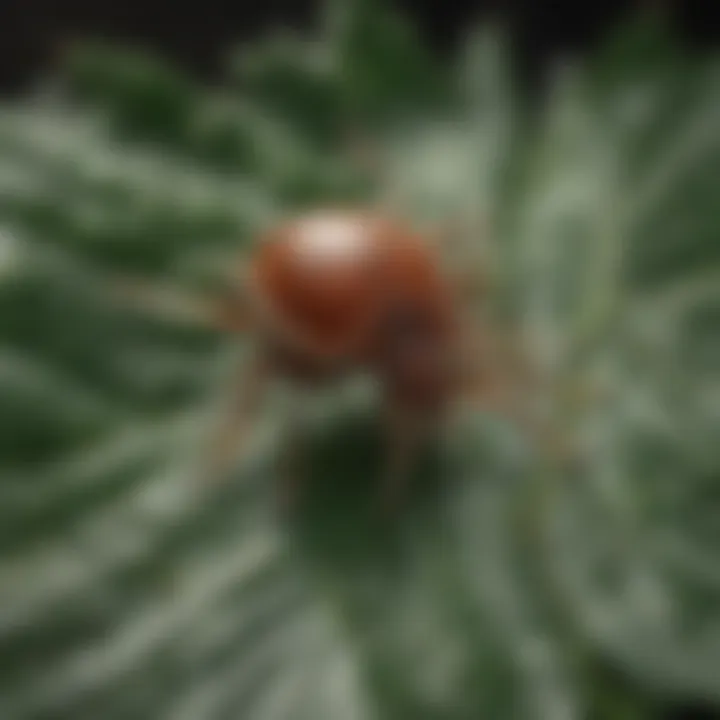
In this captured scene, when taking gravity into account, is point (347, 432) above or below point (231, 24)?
below

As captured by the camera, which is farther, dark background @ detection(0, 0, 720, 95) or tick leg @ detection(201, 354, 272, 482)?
dark background @ detection(0, 0, 720, 95)

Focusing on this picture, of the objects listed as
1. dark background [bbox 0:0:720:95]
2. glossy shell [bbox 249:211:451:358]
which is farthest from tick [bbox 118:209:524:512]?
dark background [bbox 0:0:720:95]

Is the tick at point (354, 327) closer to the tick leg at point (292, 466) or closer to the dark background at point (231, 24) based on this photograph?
the tick leg at point (292, 466)

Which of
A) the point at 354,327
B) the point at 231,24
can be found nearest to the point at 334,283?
the point at 354,327

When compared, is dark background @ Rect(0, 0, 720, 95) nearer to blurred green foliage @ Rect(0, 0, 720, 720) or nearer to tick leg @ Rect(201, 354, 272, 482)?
Answer: blurred green foliage @ Rect(0, 0, 720, 720)

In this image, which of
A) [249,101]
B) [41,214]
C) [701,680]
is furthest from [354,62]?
[701,680]

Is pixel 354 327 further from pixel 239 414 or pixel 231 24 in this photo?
pixel 231 24

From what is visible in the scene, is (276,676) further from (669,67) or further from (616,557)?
(669,67)
